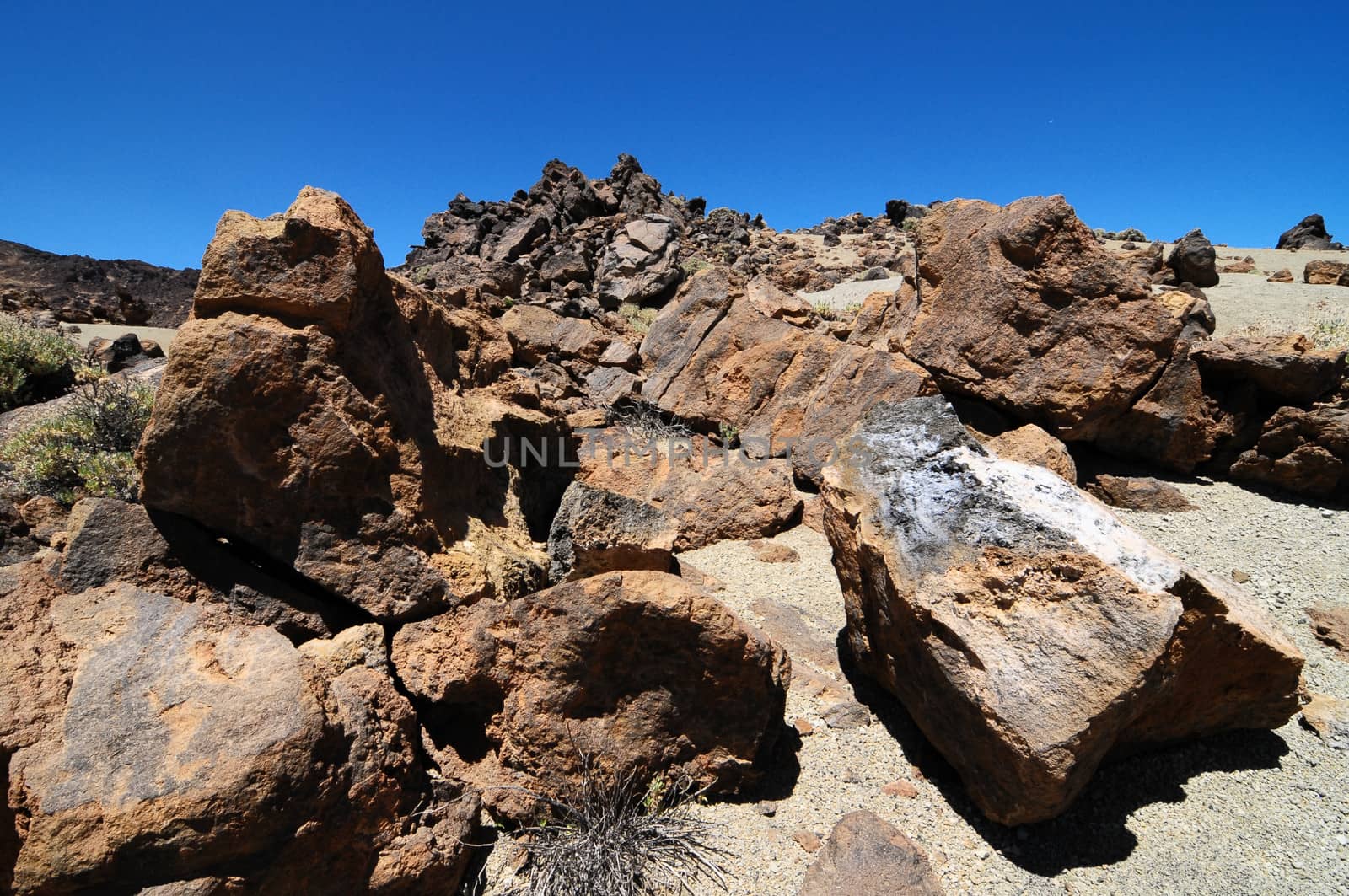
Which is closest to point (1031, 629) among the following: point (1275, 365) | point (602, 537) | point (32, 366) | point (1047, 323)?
point (602, 537)

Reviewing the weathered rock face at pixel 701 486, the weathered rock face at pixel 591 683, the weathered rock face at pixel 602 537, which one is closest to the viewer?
the weathered rock face at pixel 591 683

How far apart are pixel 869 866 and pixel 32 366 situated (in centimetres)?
1060

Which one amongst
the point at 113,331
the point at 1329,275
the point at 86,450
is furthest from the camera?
the point at 113,331

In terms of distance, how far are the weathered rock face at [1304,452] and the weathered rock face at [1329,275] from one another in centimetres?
1180

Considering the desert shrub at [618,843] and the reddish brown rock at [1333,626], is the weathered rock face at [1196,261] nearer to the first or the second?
the reddish brown rock at [1333,626]

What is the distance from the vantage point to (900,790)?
308 cm

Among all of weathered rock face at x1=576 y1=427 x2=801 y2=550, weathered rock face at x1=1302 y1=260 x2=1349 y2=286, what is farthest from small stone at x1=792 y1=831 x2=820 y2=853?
weathered rock face at x1=1302 y1=260 x2=1349 y2=286

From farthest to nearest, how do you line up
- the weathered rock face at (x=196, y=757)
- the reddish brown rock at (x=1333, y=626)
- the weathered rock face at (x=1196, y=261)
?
the weathered rock face at (x=1196, y=261) → the reddish brown rock at (x=1333, y=626) → the weathered rock face at (x=196, y=757)

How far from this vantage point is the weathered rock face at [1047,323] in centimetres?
574

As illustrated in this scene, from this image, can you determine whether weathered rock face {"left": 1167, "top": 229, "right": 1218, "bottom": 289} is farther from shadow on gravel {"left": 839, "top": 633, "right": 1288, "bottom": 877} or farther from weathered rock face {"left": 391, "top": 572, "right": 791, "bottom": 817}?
weathered rock face {"left": 391, "top": 572, "right": 791, "bottom": 817}

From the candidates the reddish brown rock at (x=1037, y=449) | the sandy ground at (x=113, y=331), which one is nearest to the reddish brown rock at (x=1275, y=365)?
the reddish brown rock at (x=1037, y=449)

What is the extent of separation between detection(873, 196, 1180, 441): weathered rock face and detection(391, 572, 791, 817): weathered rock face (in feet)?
13.6

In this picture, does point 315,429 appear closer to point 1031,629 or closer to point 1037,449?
point 1031,629

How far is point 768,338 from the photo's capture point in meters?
8.11
